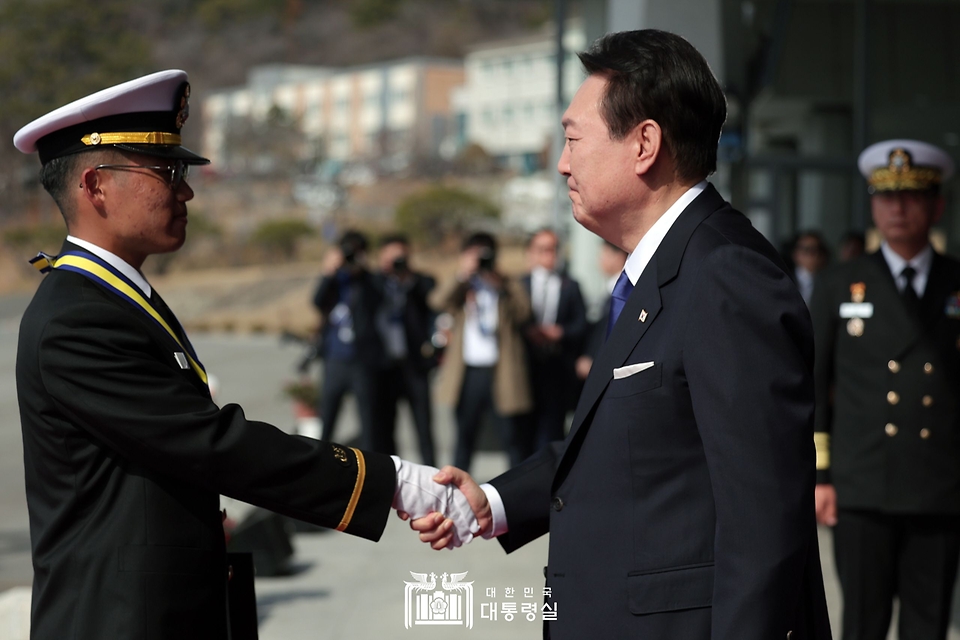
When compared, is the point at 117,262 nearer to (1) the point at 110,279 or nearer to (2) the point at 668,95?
(1) the point at 110,279

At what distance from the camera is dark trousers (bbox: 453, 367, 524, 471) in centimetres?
785

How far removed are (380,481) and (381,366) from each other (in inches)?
217

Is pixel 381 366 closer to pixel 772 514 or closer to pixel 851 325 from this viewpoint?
pixel 851 325

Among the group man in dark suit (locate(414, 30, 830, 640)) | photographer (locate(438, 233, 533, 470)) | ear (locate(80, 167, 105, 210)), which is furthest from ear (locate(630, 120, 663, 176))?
photographer (locate(438, 233, 533, 470))

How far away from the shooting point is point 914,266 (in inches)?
150

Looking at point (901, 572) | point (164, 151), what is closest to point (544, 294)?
point (901, 572)

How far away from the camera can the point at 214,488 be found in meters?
2.33

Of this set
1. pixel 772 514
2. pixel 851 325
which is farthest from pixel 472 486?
pixel 851 325

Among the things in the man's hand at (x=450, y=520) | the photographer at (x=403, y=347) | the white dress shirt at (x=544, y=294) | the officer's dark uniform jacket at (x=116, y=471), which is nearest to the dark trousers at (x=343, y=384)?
the photographer at (x=403, y=347)

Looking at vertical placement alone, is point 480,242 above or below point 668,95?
above

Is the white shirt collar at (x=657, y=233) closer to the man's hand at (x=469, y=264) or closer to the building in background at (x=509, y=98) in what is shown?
the man's hand at (x=469, y=264)

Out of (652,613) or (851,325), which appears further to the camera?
(851,325)

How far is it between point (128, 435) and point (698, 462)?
1102 mm

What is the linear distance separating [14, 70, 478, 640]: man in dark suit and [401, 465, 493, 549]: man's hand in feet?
0.64
